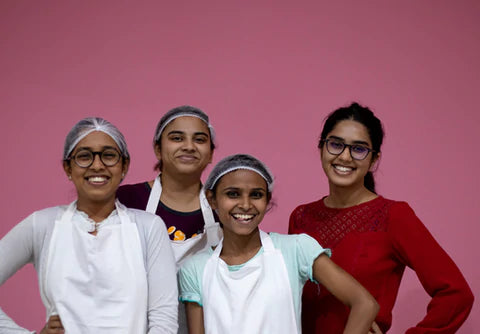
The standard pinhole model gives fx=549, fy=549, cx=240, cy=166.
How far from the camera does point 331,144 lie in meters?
2.05

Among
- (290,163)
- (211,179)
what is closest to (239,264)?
(211,179)

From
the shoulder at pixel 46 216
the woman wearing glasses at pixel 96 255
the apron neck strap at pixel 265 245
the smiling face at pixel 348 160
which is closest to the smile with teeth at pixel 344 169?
the smiling face at pixel 348 160

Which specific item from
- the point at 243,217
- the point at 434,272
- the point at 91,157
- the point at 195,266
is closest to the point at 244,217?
the point at 243,217

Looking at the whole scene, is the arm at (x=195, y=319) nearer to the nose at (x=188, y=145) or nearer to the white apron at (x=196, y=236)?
the white apron at (x=196, y=236)

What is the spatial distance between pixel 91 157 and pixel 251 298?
691 mm

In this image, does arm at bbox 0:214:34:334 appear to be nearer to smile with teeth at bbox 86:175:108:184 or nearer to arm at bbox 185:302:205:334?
smile with teeth at bbox 86:175:108:184

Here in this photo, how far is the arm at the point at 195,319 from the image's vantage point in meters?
1.80

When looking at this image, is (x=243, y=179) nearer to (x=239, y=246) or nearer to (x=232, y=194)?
(x=232, y=194)

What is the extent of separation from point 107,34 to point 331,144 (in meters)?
1.84

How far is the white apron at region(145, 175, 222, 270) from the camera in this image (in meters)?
2.08

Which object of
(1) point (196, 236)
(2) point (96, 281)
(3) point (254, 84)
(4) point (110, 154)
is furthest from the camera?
(3) point (254, 84)

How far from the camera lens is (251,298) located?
5.83ft

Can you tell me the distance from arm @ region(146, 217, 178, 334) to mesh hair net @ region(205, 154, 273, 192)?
0.30 meters

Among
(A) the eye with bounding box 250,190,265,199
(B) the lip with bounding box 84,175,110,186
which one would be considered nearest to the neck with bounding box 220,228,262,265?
(A) the eye with bounding box 250,190,265,199
